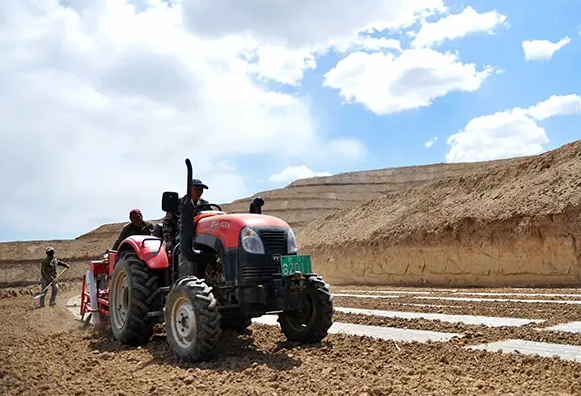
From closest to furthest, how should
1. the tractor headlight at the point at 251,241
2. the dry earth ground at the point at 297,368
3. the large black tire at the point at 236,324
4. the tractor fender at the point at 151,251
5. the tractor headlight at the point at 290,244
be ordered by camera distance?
the dry earth ground at the point at 297,368
the tractor headlight at the point at 251,241
the tractor headlight at the point at 290,244
the large black tire at the point at 236,324
the tractor fender at the point at 151,251

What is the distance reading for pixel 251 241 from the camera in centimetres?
582

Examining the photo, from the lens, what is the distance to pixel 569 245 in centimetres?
1708

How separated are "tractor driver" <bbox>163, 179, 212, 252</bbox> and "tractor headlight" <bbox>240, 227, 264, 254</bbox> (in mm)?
1109

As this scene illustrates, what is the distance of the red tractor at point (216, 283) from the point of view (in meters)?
5.67

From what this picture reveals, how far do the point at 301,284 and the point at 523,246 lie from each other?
1462 centimetres

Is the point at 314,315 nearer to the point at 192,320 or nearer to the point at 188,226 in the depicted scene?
the point at 192,320

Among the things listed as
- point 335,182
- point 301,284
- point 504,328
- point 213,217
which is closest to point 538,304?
point 504,328

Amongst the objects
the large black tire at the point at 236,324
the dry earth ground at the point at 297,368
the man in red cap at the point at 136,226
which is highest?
the man in red cap at the point at 136,226

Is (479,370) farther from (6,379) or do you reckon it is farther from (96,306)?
(96,306)

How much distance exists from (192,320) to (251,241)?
3.22ft

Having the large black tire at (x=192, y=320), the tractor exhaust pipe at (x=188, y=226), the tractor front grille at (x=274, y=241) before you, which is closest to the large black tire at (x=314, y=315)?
the tractor front grille at (x=274, y=241)

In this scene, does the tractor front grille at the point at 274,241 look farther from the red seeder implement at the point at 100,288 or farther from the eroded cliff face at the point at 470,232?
the eroded cliff face at the point at 470,232

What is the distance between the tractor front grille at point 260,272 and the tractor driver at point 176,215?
1278mm

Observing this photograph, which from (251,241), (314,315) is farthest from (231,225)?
(314,315)
